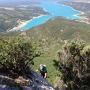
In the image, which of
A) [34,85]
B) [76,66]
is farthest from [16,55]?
[76,66]

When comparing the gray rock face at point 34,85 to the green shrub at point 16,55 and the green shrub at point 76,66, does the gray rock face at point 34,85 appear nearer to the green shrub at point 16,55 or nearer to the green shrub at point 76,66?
the green shrub at point 16,55

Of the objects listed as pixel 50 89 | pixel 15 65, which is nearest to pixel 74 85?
pixel 50 89

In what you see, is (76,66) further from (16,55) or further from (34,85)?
(34,85)

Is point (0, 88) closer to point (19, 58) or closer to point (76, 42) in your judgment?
point (19, 58)

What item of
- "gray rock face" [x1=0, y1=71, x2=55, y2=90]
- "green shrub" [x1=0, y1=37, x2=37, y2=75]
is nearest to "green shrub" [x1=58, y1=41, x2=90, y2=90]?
"gray rock face" [x1=0, y1=71, x2=55, y2=90]

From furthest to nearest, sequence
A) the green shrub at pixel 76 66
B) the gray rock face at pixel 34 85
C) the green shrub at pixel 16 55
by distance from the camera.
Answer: the green shrub at pixel 76 66, the green shrub at pixel 16 55, the gray rock face at pixel 34 85

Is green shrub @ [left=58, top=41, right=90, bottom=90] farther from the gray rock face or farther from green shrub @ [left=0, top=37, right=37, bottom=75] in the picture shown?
green shrub @ [left=0, top=37, right=37, bottom=75]

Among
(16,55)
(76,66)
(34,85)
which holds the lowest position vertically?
(76,66)

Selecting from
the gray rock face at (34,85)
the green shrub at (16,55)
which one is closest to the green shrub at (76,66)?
the gray rock face at (34,85)
